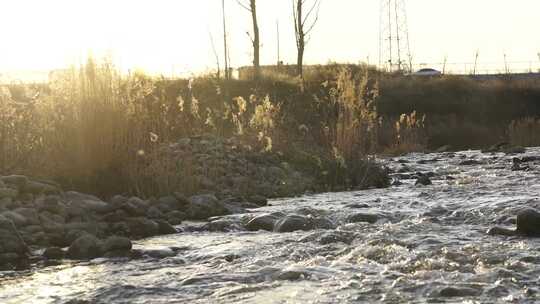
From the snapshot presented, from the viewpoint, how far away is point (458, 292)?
389 cm

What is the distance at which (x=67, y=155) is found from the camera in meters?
8.53

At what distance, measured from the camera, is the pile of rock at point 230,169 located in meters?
9.33

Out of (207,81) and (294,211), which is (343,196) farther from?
Answer: (207,81)

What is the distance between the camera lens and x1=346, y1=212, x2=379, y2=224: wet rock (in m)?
6.64

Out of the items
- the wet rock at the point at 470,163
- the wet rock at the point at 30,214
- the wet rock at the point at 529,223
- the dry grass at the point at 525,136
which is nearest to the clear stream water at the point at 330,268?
the wet rock at the point at 529,223

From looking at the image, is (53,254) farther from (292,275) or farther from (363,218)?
(363,218)

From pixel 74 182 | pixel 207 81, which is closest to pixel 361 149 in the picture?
pixel 74 182

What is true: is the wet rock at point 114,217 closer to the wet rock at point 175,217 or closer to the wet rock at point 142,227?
the wet rock at point 142,227

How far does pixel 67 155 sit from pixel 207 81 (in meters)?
16.3

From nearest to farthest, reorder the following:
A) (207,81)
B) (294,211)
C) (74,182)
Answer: (294,211)
(74,182)
(207,81)

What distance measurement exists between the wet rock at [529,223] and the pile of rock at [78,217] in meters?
3.18

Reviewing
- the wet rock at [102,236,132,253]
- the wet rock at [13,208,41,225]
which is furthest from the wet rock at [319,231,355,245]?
the wet rock at [13,208,41,225]

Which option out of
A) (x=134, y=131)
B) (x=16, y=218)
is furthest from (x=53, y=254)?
(x=134, y=131)

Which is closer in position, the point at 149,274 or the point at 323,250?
the point at 149,274
